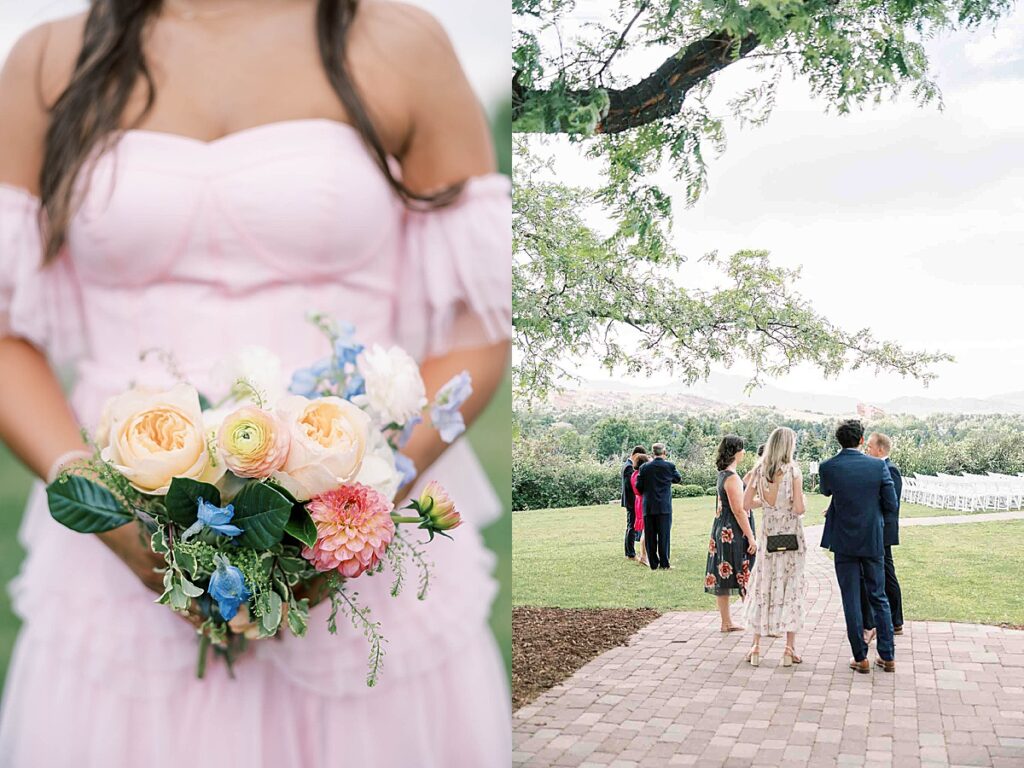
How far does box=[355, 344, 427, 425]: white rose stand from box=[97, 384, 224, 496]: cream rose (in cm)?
29

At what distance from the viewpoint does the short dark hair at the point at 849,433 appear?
4.60 metres

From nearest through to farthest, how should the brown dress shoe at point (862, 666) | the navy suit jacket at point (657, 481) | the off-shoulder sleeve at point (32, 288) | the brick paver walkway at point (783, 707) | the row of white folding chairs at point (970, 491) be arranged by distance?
the off-shoulder sleeve at point (32, 288) < the brick paver walkway at point (783, 707) < the brown dress shoe at point (862, 666) < the navy suit jacket at point (657, 481) < the row of white folding chairs at point (970, 491)

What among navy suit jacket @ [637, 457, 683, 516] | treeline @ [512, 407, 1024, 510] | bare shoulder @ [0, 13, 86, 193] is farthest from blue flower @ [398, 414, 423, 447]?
navy suit jacket @ [637, 457, 683, 516]

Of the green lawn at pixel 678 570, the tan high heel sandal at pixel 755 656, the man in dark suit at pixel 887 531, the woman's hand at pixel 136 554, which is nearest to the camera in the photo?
the woman's hand at pixel 136 554

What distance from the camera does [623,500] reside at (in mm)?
7547

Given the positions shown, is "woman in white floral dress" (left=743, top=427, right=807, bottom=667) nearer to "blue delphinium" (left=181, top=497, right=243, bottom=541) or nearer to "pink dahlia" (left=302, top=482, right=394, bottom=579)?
"pink dahlia" (left=302, top=482, right=394, bottom=579)

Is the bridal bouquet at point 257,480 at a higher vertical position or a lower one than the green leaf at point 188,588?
higher

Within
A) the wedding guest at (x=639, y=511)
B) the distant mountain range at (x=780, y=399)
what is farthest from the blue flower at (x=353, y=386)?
the wedding guest at (x=639, y=511)

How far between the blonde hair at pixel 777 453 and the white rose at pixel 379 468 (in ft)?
10.5

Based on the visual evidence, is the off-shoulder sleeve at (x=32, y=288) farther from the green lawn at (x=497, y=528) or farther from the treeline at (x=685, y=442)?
the treeline at (x=685, y=442)

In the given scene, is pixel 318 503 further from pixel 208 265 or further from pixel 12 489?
pixel 12 489

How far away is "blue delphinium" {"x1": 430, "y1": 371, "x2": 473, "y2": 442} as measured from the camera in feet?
Answer: 6.73

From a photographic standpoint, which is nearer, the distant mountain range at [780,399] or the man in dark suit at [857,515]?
the man in dark suit at [857,515]

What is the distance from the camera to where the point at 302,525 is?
5.94 feet
